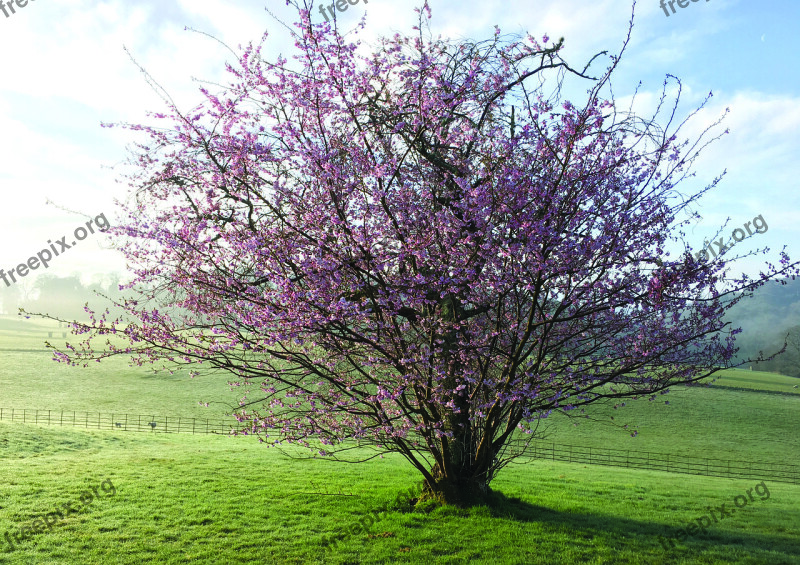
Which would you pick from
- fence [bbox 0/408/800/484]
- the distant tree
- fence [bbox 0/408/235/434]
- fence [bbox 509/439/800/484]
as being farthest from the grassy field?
fence [bbox 0/408/235/434]

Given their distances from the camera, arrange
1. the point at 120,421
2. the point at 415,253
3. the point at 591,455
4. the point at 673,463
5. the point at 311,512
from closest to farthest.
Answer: the point at 415,253
the point at 311,512
the point at 673,463
the point at 591,455
the point at 120,421

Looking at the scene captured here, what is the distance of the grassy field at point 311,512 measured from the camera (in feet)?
36.7

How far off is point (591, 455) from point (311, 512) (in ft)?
92.9

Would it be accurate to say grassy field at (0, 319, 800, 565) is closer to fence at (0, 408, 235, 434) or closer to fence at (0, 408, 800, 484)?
fence at (0, 408, 800, 484)

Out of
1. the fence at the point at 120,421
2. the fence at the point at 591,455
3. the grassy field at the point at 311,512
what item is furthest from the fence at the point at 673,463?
the fence at the point at 120,421

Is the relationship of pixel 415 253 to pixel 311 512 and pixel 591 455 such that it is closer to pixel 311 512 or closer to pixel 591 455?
pixel 311 512

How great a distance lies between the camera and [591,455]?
3694 centimetres

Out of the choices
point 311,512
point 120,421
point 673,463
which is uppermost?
point 120,421

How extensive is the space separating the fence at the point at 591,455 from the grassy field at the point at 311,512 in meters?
7.12

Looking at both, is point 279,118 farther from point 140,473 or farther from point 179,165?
point 140,473

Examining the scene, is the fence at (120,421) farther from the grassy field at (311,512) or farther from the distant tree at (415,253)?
the distant tree at (415,253)

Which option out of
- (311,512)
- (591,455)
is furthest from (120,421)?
(591,455)

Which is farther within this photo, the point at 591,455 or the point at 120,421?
the point at 120,421

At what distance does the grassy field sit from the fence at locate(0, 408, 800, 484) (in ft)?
23.4
